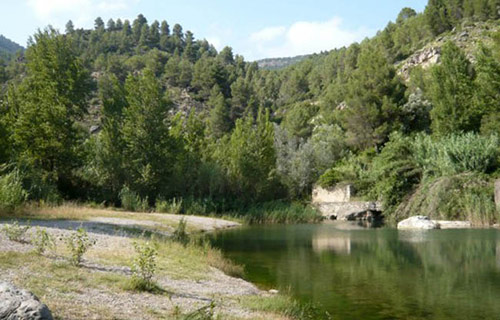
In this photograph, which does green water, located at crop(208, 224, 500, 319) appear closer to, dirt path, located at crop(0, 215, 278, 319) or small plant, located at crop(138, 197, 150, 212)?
dirt path, located at crop(0, 215, 278, 319)

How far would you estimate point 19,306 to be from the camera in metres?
4.69

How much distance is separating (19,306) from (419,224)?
2649 centimetres

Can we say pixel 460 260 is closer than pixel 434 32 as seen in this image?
Yes

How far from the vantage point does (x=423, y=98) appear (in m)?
45.8

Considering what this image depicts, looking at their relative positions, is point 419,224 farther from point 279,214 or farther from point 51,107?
point 51,107

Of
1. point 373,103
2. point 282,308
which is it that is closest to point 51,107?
point 282,308

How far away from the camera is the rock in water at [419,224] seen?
89.8 ft

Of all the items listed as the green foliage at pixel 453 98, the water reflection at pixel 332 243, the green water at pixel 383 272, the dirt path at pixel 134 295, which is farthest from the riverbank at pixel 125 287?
the green foliage at pixel 453 98

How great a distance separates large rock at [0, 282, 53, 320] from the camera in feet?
15.1

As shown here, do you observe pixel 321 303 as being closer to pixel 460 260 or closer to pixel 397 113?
pixel 460 260

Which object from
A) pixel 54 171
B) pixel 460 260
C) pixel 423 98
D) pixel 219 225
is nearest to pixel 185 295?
pixel 460 260

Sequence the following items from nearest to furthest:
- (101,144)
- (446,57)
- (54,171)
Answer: (54,171) < (101,144) < (446,57)

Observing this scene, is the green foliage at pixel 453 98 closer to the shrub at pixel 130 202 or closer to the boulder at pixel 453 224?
the boulder at pixel 453 224

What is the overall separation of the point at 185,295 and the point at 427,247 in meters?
12.9
